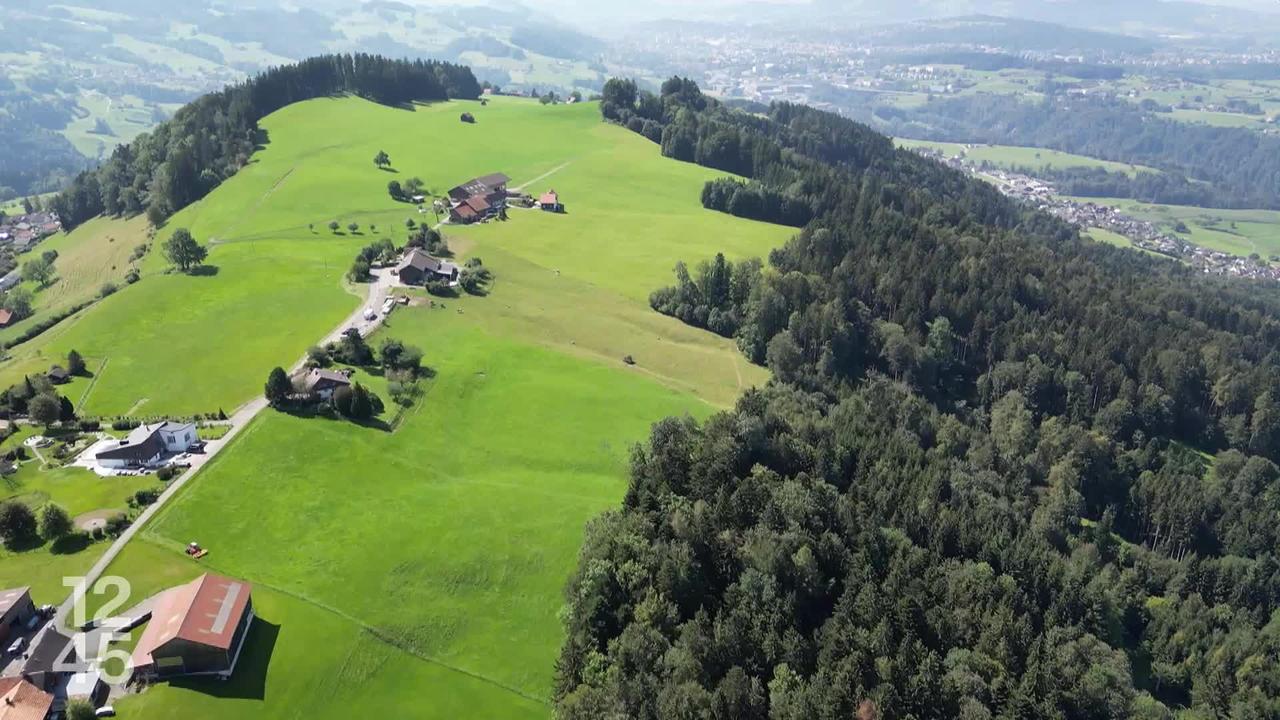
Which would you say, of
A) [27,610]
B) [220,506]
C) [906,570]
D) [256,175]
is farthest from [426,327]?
[256,175]

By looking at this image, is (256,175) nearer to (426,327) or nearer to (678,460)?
(426,327)

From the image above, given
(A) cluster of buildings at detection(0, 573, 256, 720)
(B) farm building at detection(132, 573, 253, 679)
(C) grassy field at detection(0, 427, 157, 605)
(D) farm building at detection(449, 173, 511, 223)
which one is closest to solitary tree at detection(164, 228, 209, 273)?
(D) farm building at detection(449, 173, 511, 223)

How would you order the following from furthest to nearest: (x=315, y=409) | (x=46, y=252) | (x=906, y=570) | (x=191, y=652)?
(x=46, y=252)
(x=315, y=409)
(x=906, y=570)
(x=191, y=652)

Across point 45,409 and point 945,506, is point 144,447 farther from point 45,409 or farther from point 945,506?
point 945,506

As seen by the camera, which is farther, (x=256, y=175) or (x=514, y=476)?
(x=256, y=175)

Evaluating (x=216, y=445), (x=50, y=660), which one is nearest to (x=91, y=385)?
(x=216, y=445)

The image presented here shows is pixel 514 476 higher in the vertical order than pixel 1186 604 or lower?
higher

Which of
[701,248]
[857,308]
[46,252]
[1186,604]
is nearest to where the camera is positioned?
[1186,604]

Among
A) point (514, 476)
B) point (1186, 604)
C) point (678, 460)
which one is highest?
point (678, 460)
